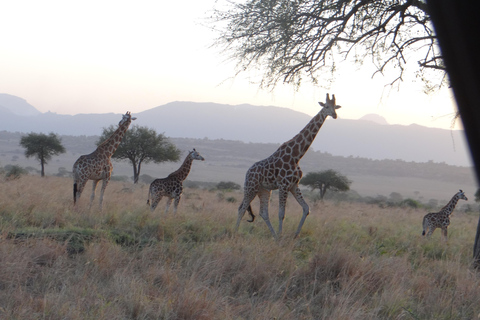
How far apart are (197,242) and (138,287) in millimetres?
2817

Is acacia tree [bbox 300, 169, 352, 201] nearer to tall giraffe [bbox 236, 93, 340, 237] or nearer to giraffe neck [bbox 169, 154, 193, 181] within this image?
giraffe neck [bbox 169, 154, 193, 181]

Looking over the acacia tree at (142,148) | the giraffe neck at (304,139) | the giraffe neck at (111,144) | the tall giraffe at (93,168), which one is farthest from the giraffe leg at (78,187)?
the acacia tree at (142,148)

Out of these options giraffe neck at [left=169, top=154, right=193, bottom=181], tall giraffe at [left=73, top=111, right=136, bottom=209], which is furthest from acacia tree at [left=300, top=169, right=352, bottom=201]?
tall giraffe at [left=73, top=111, right=136, bottom=209]

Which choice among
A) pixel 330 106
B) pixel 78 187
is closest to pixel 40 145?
pixel 78 187

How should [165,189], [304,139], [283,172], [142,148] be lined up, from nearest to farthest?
[283,172] < [304,139] < [165,189] < [142,148]

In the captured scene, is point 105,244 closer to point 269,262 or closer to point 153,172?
point 269,262

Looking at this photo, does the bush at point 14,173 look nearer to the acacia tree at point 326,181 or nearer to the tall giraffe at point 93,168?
the tall giraffe at point 93,168

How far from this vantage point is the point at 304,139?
909 centimetres

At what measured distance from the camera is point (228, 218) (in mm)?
10180

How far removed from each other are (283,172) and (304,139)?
2.75 feet

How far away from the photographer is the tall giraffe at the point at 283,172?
868 cm

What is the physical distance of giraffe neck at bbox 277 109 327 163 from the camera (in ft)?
29.5

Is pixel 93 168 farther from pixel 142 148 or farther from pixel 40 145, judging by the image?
pixel 40 145

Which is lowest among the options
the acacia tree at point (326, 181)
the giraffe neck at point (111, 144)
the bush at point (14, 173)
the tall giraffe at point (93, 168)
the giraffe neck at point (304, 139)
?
the bush at point (14, 173)
